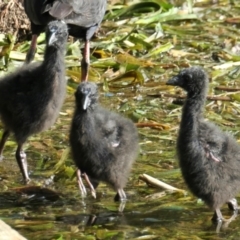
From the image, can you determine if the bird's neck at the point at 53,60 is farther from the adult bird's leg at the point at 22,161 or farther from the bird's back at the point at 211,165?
the bird's back at the point at 211,165

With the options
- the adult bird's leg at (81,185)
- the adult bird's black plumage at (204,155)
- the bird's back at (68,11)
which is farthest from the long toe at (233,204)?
the bird's back at (68,11)

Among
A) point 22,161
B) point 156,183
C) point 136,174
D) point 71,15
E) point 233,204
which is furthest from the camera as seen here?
point 71,15

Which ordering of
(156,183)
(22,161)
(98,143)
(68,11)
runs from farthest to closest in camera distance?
(68,11) < (22,161) < (156,183) < (98,143)

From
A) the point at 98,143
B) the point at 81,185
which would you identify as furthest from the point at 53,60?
the point at 81,185

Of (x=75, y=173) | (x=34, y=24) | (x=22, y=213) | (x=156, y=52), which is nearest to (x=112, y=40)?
(x=156, y=52)

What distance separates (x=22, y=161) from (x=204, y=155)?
1412mm

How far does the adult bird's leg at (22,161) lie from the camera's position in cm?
702

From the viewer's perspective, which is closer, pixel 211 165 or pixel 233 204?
pixel 211 165

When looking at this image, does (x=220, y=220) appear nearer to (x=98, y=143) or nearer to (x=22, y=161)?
(x=98, y=143)

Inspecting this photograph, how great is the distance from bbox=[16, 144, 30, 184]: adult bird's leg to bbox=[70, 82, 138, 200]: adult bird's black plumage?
1.60 feet

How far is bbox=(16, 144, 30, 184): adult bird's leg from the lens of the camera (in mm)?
7020

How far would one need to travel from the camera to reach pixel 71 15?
27.6ft

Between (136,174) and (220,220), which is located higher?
(220,220)

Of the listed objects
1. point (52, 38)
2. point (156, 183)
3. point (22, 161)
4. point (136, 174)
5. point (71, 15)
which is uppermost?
point (52, 38)
